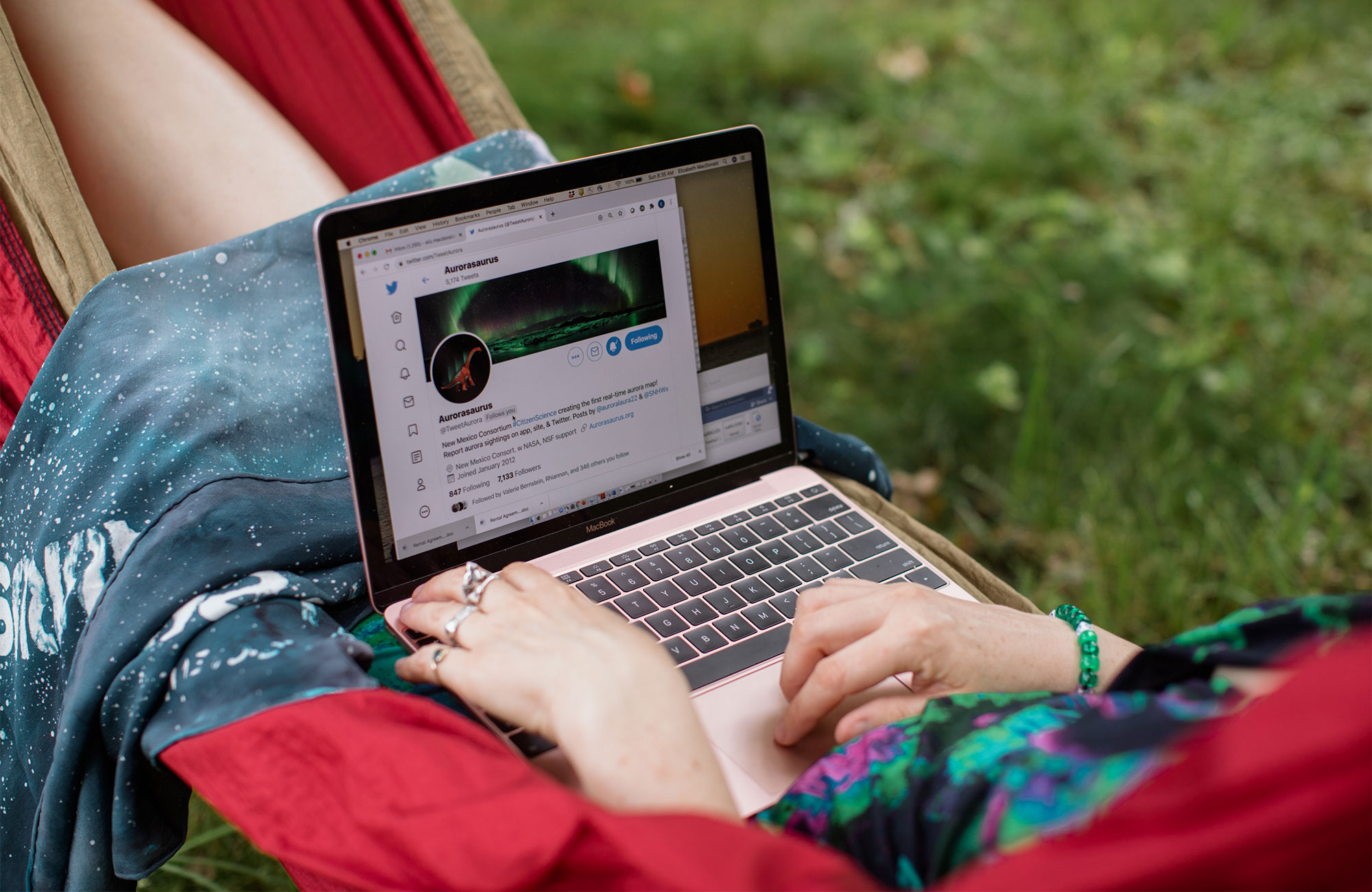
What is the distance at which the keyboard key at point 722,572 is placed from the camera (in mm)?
971

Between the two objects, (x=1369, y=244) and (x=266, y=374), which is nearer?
(x=266, y=374)

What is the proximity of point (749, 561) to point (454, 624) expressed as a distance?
33 centimetres

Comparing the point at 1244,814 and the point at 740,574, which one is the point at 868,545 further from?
the point at 1244,814

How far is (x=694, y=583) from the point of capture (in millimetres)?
963

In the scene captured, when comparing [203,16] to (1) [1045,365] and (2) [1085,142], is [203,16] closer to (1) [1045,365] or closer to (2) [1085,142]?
(1) [1045,365]

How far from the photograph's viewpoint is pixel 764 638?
0.91m

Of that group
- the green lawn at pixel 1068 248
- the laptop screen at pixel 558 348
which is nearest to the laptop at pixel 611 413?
the laptop screen at pixel 558 348

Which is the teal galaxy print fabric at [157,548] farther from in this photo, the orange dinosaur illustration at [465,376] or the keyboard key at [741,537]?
the keyboard key at [741,537]

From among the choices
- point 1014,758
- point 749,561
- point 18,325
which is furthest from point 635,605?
point 18,325

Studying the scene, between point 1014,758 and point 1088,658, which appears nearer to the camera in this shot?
point 1014,758

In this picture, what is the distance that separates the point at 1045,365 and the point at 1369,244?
1191mm

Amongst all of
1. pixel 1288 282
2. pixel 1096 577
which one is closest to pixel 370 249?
pixel 1096 577

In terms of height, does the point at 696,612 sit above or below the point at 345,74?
below

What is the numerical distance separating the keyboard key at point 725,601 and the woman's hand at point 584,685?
205 millimetres
